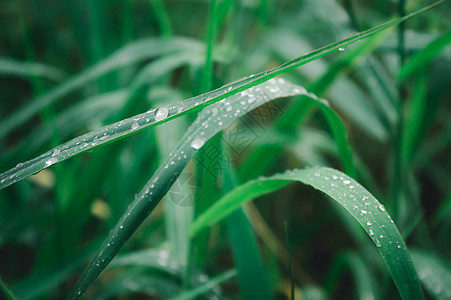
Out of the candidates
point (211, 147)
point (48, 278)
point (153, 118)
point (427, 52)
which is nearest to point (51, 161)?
point (153, 118)

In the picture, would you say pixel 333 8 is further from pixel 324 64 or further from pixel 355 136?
pixel 355 136

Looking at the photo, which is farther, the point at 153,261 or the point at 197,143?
the point at 153,261

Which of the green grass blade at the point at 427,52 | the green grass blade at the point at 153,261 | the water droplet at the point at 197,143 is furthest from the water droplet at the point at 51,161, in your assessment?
the green grass blade at the point at 427,52

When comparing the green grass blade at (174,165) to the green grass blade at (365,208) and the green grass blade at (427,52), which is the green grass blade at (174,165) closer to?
the green grass blade at (365,208)

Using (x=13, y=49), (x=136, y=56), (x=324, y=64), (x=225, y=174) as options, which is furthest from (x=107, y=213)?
(x=13, y=49)

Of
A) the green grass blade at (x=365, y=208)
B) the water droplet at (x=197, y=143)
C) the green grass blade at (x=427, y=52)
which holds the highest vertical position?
the green grass blade at (x=427, y=52)

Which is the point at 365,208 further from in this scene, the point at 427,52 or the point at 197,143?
the point at 427,52

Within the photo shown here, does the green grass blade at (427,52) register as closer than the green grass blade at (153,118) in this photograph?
No
